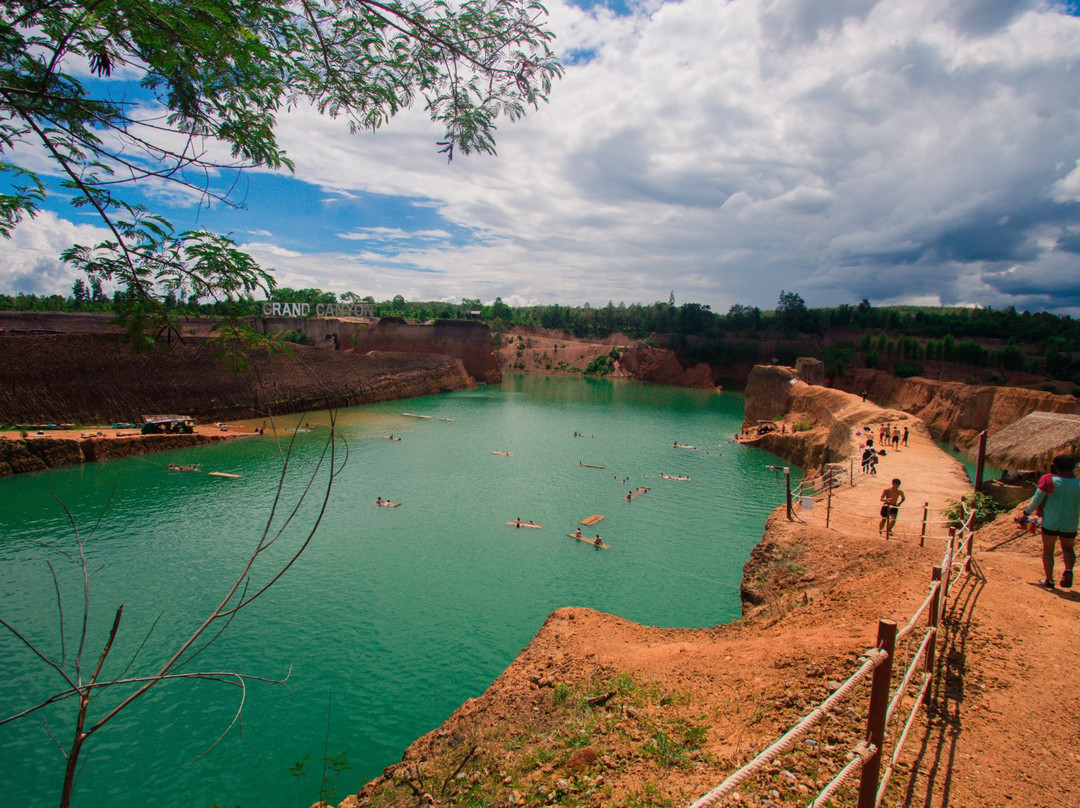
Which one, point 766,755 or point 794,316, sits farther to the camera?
point 794,316

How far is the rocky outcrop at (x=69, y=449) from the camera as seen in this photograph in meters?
26.7

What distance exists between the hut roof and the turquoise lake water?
9466 millimetres

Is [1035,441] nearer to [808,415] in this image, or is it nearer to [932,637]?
[808,415]

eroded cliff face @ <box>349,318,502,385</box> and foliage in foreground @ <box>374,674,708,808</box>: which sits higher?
eroded cliff face @ <box>349,318,502,385</box>

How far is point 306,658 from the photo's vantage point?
12.6 metres

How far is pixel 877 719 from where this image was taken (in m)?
3.40

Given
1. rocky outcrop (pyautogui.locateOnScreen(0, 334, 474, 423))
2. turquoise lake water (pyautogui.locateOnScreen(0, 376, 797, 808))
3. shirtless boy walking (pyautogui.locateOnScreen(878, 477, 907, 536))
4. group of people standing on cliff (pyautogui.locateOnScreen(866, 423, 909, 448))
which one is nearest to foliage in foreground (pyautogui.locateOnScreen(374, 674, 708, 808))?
turquoise lake water (pyautogui.locateOnScreen(0, 376, 797, 808))

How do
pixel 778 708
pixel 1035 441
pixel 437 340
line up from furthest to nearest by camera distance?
pixel 437 340
pixel 1035 441
pixel 778 708

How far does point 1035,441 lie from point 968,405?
2227cm

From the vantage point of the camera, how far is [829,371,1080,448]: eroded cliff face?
3388cm

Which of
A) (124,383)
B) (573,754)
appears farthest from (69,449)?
(573,754)

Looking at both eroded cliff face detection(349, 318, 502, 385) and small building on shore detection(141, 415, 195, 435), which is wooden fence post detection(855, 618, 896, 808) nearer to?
small building on shore detection(141, 415, 195, 435)

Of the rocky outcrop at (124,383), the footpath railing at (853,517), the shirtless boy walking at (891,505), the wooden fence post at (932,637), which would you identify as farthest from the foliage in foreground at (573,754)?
the rocky outcrop at (124,383)

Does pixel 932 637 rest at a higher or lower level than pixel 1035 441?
higher
